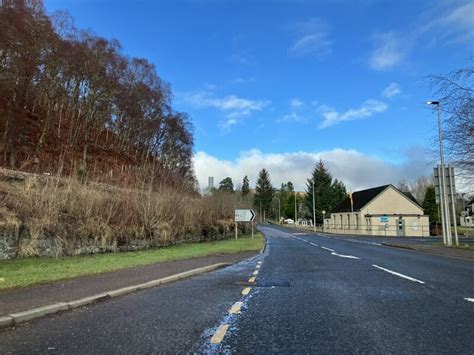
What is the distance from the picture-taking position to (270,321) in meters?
6.91

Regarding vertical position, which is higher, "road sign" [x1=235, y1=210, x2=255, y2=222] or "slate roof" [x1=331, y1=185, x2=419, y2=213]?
"slate roof" [x1=331, y1=185, x2=419, y2=213]

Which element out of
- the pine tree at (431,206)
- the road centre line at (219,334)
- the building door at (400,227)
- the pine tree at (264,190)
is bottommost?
the road centre line at (219,334)

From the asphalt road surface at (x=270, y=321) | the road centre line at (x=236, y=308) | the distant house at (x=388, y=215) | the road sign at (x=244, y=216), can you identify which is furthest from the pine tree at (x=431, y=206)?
the road centre line at (x=236, y=308)

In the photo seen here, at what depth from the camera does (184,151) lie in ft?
238

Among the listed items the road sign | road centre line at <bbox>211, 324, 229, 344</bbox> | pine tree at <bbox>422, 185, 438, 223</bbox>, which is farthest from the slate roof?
road centre line at <bbox>211, 324, 229, 344</bbox>

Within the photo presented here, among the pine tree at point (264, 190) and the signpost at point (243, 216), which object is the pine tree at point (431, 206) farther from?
the pine tree at point (264, 190)

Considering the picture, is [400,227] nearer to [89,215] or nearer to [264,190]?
[89,215]

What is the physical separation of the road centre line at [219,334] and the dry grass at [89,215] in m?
12.6

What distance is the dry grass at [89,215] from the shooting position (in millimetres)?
17500

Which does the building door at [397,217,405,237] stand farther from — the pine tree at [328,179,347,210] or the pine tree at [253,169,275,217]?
the pine tree at [253,169,275,217]

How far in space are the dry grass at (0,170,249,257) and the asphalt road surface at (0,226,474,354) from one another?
9088 mm

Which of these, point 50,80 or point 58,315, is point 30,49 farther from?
point 58,315

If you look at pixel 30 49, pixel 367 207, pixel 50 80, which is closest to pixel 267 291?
pixel 30 49

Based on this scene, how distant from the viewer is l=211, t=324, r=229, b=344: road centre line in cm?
573
